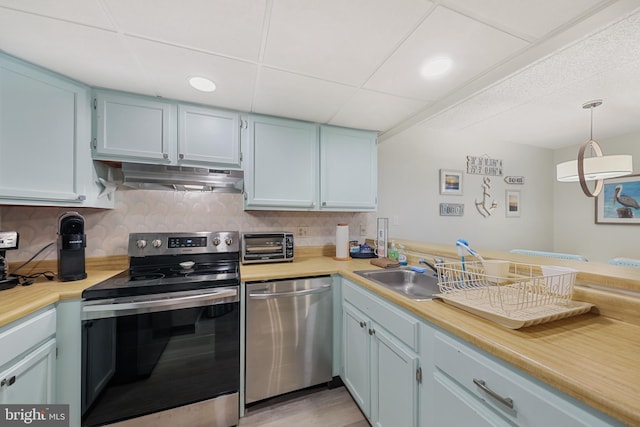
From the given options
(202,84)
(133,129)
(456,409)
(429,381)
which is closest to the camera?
(456,409)

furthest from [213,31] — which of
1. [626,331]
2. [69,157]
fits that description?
[626,331]

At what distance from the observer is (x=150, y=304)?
1342mm

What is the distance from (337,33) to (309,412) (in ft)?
7.37

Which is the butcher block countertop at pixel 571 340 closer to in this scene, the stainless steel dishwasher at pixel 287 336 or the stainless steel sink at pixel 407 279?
the stainless steel sink at pixel 407 279

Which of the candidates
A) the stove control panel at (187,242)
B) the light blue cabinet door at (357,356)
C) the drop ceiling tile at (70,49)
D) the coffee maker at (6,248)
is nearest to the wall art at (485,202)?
the light blue cabinet door at (357,356)

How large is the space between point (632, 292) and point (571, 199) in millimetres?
3880

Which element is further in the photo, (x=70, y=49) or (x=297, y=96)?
(x=297, y=96)

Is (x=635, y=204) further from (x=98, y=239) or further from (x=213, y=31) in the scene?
(x=98, y=239)

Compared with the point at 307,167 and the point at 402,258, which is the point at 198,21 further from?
the point at 402,258

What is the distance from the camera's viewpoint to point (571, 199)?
3.68 m

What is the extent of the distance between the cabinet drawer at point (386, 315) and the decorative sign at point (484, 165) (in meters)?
2.64

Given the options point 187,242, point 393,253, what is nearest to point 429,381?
point 393,253

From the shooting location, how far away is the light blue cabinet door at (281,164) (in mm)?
1953

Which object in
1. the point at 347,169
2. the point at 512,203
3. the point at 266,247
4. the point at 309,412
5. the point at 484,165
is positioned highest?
the point at 484,165
